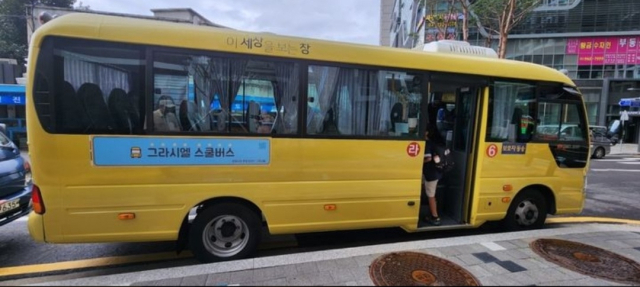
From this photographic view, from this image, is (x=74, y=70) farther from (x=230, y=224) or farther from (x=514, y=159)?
(x=514, y=159)

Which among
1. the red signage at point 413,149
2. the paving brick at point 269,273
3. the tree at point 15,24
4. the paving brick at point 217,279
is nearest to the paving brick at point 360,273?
the paving brick at point 269,273

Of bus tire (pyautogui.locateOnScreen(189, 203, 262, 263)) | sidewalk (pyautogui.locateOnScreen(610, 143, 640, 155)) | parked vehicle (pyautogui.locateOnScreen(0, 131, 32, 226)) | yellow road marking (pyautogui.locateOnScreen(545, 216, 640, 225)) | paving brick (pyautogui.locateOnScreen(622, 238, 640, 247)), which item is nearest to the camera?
bus tire (pyautogui.locateOnScreen(189, 203, 262, 263))

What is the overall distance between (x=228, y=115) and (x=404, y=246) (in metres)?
2.46

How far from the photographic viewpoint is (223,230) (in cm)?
403

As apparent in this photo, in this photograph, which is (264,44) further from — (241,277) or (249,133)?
(241,277)

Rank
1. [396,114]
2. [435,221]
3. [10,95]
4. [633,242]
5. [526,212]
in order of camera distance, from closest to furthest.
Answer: [396,114] → [633,242] → [435,221] → [526,212] → [10,95]

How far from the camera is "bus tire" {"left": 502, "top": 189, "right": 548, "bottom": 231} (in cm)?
520

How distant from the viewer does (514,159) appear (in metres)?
4.97

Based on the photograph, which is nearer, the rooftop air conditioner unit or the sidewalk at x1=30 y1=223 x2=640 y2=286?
the sidewalk at x1=30 y1=223 x2=640 y2=286

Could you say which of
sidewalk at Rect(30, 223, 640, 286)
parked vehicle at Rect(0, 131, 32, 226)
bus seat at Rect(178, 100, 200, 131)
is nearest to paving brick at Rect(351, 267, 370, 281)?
sidewalk at Rect(30, 223, 640, 286)

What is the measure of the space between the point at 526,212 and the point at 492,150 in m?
1.27

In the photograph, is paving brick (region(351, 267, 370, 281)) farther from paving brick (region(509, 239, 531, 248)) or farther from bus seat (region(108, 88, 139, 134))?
bus seat (region(108, 88, 139, 134))

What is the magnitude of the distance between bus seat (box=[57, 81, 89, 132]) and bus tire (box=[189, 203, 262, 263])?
4.90ft

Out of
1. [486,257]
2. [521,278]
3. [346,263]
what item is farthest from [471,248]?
[346,263]
